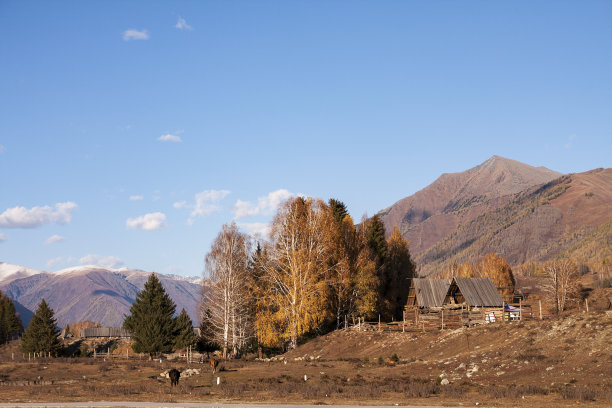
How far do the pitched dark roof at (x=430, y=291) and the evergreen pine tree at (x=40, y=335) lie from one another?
50072 millimetres

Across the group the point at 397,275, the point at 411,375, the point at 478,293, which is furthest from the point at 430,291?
the point at 411,375

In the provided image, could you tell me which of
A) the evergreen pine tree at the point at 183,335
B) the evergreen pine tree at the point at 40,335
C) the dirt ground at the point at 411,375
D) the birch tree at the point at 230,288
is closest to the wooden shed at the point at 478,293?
the dirt ground at the point at 411,375

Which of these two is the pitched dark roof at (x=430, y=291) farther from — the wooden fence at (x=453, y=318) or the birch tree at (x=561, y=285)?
the birch tree at (x=561, y=285)

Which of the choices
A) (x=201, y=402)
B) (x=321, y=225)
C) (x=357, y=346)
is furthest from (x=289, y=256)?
(x=201, y=402)

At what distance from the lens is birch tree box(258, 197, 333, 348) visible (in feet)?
201

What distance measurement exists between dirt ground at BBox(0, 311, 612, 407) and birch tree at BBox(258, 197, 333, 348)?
523cm

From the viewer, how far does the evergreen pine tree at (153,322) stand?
71500 mm

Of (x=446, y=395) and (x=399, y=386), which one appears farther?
(x=399, y=386)

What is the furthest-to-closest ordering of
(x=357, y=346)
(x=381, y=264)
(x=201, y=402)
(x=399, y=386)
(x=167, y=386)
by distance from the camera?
(x=381, y=264), (x=357, y=346), (x=167, y=386), (x=399, y=386), (x=201, y=402)

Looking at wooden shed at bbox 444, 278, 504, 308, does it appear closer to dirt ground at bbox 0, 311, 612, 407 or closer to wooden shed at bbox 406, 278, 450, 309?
wooden shed at bbox 406, 278, 450, 309

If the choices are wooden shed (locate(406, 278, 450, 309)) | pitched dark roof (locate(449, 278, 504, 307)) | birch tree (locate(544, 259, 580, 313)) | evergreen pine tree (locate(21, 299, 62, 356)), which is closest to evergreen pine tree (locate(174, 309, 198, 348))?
evergreen pine tree (locate(21, 299, 62, 356))

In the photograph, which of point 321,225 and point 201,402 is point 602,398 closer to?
point 201,402

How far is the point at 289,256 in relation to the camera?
210 feet

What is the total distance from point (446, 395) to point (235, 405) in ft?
36.2
